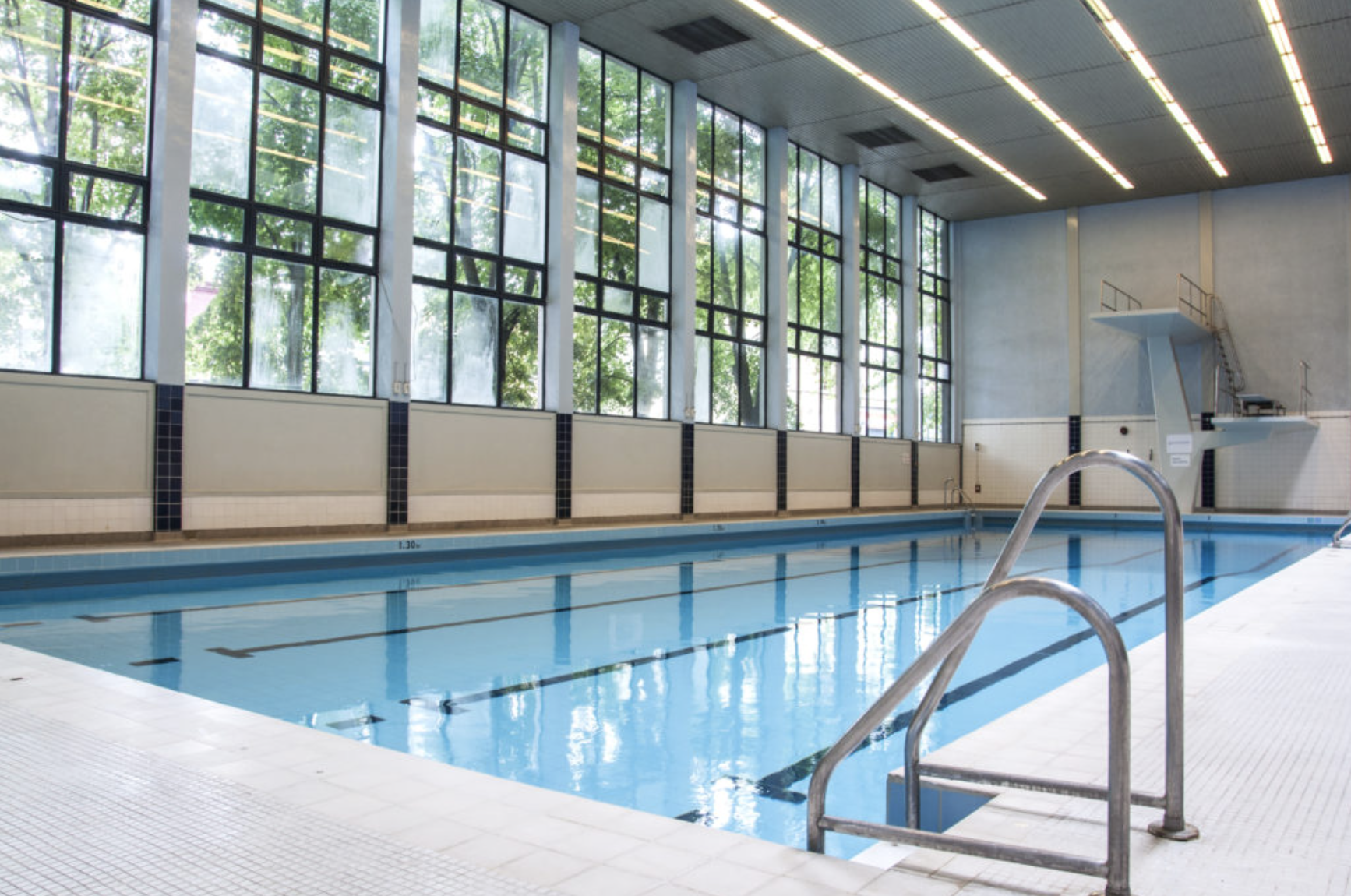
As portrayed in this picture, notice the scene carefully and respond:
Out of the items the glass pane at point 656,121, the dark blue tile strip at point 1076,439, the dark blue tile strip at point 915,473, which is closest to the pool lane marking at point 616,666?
the glass pane at point 656,121

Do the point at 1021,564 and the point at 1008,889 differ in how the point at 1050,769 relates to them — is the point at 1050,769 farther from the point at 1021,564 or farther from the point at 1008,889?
the point at 1021,564

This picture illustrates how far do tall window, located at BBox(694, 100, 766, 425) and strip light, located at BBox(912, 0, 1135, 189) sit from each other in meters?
4.14

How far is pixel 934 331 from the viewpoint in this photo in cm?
2066

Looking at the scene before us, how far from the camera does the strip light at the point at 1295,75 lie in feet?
35.7

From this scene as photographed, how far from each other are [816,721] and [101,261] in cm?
769

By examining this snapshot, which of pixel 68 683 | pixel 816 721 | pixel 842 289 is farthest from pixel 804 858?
pixel 842 289

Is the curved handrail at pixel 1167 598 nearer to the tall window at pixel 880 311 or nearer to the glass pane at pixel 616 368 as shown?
the glass pane at pixel 616 368

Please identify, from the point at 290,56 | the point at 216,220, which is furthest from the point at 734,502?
the point at 290,56

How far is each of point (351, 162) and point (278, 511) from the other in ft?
12.5

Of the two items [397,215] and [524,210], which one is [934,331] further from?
[397,215]

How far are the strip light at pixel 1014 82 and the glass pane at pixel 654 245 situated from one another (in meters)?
4.49

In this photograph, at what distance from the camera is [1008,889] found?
1713 mm

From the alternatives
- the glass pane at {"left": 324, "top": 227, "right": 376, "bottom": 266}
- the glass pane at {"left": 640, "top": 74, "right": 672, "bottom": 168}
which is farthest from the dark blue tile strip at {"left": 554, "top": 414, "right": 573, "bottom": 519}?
the glass pane at {"left": 640, "top": 74, "right": 672, "bottom": 168}

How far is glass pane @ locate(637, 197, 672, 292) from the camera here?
13547mm
